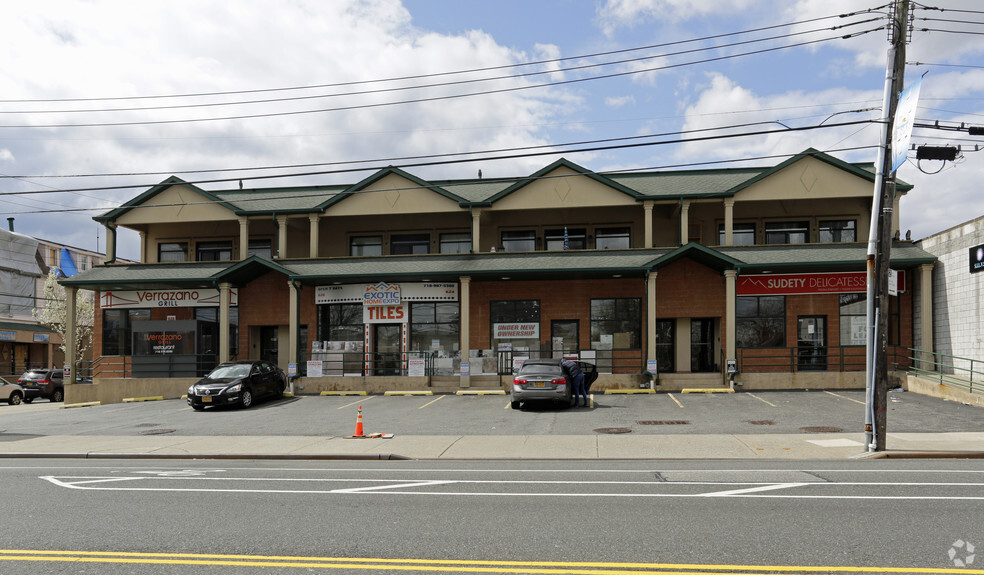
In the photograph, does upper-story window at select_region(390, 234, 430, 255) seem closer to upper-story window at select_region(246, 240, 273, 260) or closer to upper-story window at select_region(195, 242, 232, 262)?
upper-story window at select_region(246, 240, 273, 260)

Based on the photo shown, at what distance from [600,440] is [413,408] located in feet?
27.2

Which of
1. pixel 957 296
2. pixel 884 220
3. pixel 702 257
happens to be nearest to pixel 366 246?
pixel 702 257

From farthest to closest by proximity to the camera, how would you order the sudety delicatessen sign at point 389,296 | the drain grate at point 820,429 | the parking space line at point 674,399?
1. the sudety delicatessen sign at point 389,296
2. the parking space line at point 674,399
3. the drain grate at point 820,429

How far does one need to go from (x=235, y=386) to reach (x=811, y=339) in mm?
21782

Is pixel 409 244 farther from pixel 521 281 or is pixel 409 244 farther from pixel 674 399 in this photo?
pixel 674 399

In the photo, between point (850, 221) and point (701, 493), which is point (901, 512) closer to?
point (701, 493)

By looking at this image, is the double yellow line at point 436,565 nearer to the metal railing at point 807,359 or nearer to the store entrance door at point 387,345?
the metal railing at point 807,359

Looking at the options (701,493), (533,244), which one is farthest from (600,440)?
(533,244)

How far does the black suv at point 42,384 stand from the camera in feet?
113

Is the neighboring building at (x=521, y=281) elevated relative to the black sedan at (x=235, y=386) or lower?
elevated

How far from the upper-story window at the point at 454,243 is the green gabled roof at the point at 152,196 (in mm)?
9295

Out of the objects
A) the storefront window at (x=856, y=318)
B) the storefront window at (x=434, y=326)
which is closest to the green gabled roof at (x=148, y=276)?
the storefront window at (x=434, y=326)

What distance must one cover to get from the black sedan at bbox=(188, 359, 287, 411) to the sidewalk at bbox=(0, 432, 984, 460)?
545cm

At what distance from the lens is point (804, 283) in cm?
2650
